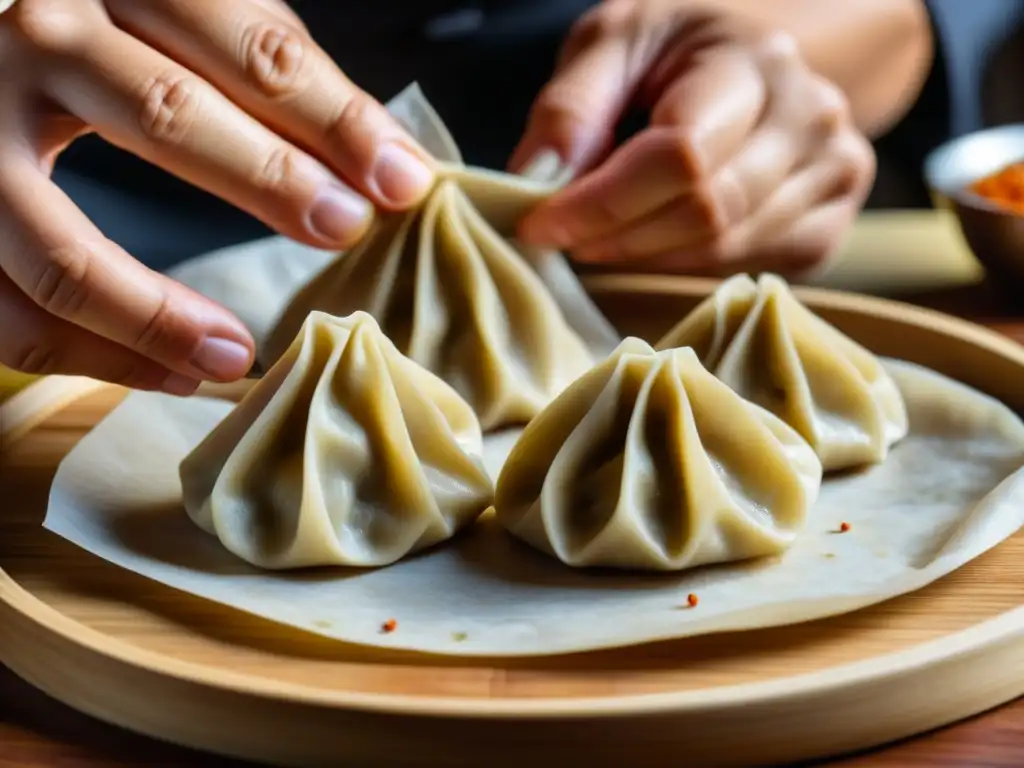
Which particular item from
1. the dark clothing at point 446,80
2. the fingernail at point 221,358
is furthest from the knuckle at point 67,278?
the dark clothing at point 446,80

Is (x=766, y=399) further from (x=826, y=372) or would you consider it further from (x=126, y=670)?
(x=126, y=670)

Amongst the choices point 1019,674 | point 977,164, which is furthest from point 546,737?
point 977,164

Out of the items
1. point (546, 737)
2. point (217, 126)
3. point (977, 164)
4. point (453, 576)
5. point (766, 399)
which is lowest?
point (977, 164)

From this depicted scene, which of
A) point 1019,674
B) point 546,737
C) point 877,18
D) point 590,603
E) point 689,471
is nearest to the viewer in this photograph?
A: point 546,737

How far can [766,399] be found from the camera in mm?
1785

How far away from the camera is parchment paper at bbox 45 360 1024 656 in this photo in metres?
1.27

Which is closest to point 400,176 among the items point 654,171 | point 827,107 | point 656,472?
point 654,171

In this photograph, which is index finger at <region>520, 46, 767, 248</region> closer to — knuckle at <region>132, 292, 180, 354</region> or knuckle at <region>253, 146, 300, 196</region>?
knuckle at <region>253, 146, 300, 196</region>

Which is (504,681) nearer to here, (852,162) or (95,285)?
(95,285)

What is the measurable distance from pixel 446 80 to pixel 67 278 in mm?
1623

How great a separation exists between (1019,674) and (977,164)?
1.74 metres

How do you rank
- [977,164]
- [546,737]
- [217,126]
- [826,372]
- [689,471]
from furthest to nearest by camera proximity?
[977,164]
[826,372]
[217,126]
[689,471]
[546,737]

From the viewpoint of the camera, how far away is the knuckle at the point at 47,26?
1617 mm

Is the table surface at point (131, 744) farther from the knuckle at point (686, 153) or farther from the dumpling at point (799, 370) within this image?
the knuckle at point (686, 153)
